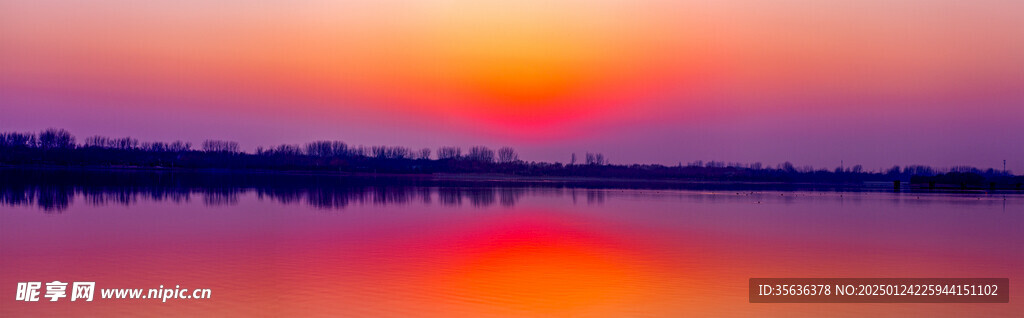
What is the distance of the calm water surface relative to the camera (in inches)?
447

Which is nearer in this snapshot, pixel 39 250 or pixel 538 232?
pixel 39 250

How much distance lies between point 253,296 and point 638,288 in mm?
5524

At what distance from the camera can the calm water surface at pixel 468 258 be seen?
37.2 feet

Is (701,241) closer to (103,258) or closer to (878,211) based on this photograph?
(103,258)

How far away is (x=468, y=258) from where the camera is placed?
16219 millimetres

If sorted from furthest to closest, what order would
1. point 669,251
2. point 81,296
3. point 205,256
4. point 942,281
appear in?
point 669,251
point 205,256
point 942,281
point 81,296

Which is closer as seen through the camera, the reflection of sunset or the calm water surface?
the calm water surface

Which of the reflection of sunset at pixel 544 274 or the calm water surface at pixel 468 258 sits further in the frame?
the reflection of sunset at pixel 544 274

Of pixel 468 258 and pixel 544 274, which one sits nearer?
pixel 544 274

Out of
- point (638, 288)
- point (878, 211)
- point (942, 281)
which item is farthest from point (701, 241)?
point (878, 211)

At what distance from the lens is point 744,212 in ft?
110

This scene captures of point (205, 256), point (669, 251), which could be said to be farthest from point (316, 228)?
point (669, 251)

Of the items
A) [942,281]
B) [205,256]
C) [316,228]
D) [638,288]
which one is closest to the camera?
[638,288]

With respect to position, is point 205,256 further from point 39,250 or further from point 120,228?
point 120,228
